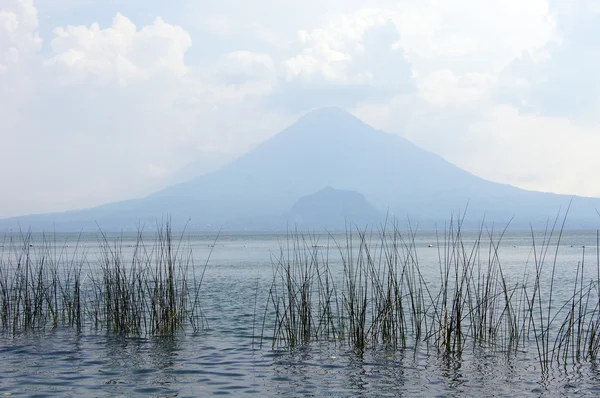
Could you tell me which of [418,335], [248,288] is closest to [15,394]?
[418,335]

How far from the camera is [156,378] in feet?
25.5

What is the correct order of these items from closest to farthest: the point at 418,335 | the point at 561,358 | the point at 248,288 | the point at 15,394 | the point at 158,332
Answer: the point at 15,394, the point at 561,358, the point at 418,335, the point at 158,332, the point at 248,288

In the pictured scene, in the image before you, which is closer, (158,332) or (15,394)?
(15,394)

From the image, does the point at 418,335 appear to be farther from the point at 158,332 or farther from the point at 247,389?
the point at 158,332

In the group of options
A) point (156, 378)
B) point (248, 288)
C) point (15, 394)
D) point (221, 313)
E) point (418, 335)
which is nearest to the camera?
point (15, 394)

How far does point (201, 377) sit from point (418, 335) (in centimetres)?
312

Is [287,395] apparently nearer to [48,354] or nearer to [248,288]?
[48,354]

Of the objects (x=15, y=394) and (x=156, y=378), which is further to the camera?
(x=156, y=378)

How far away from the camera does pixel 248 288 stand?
20219 millimetres

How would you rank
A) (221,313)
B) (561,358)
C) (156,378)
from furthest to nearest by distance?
(221,313)
(561,358)
(156,378)

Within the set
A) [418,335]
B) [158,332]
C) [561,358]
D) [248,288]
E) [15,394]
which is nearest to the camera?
[15,394]

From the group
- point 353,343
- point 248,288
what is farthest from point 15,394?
point 248,288

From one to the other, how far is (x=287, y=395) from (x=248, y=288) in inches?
519

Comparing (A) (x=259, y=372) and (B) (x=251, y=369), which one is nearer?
(A) (x=259, y=372)
